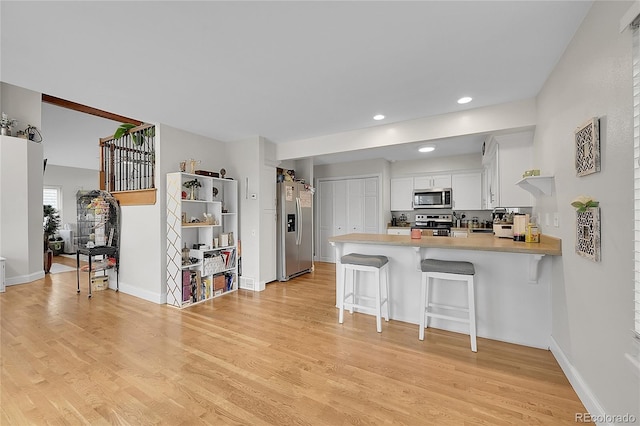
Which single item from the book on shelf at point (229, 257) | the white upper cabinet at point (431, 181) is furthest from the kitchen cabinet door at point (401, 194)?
the book on shelf at point (229, 257)

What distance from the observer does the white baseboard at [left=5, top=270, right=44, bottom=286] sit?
4430mm

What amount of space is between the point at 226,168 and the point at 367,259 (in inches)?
123

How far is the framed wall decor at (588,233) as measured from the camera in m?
1.50

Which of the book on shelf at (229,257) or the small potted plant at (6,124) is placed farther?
the small potted plant at (6,124)

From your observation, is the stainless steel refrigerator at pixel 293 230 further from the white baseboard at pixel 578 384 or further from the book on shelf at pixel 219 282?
the white baseboard at pixel 578 384

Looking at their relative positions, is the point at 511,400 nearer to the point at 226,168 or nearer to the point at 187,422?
the point at 187,422

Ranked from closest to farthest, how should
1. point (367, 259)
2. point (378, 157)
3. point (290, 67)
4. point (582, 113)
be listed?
point (582, 113) < point (290, 67) < point (367, 259) < point (378, 157)

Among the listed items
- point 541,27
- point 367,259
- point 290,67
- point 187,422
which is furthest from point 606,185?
point 187,422

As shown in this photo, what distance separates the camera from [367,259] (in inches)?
113

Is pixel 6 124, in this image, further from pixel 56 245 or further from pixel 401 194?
pixel 401 194

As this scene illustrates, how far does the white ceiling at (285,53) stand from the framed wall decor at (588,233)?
1271 mm

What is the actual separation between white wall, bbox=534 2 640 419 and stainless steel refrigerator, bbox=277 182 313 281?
12.3ft

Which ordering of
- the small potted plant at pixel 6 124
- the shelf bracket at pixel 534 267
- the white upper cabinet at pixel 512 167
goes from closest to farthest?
1. the shelf bracket at pixel 534 267
2. the white upper cabinet at pixel 512 167
3. the small potted plant at pixel 6 124

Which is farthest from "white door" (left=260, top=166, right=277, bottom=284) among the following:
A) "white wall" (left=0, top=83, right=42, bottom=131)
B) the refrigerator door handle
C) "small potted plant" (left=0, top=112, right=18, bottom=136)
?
"small potted plant" (left=0, top=112, right=18, bottom=136)
